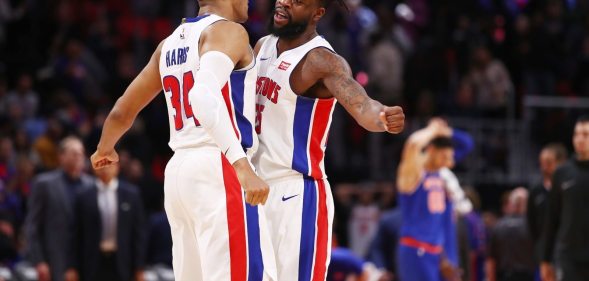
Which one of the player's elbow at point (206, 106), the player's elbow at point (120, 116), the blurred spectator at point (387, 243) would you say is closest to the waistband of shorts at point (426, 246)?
the blurred spectator at point (387, 243)

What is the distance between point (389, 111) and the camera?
17.4ft

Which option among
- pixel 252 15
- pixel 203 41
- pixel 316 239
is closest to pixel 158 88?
pixel 203 41

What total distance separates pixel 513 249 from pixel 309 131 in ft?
25.0

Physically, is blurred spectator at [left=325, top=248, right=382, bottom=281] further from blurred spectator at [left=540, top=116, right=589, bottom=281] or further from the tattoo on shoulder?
the tattoo on shoulder

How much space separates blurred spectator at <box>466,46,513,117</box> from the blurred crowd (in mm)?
16

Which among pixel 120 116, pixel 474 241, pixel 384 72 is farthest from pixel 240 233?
pixel 384 72

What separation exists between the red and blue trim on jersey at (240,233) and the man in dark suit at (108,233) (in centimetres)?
609

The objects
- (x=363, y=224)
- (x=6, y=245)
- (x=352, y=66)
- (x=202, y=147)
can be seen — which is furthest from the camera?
(x=352, y=66)

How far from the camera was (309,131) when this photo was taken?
20.3 ft

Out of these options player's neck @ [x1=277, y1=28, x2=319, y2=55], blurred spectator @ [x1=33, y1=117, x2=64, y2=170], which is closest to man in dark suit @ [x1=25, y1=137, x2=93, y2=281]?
blurred spectator @ [x1=33, y1=117, x2=64, y2=170]

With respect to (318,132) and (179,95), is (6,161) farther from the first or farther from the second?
(179,95)

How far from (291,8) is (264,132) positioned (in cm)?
71

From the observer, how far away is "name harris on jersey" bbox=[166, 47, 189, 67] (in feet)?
18.7

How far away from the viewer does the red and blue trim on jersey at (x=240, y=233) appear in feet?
18.1
